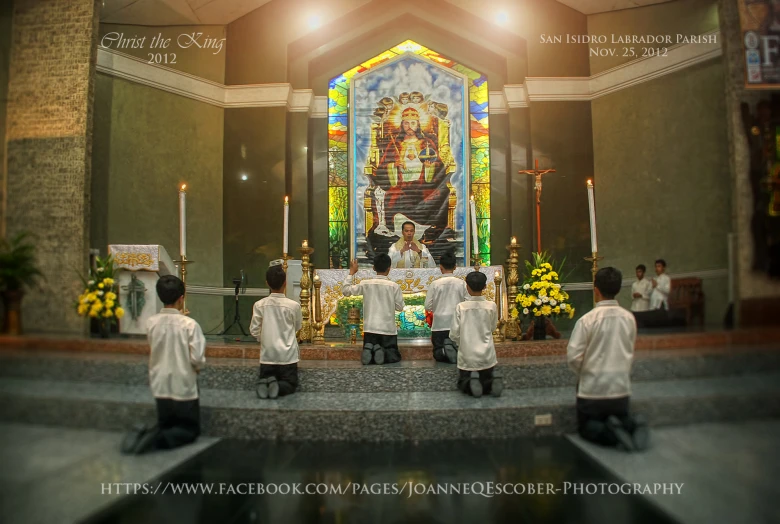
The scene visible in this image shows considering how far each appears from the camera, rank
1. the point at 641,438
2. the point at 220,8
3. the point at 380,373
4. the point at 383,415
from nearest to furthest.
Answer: the point at 641,438 → the point at 383,415 → the point at 380,373 → the point at 220,8

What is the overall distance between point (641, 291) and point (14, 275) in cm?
672

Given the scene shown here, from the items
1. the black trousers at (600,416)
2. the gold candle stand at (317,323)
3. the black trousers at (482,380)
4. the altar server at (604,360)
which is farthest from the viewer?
the gold candle stand at (317,323)

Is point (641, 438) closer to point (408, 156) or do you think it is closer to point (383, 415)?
point (383, 415)

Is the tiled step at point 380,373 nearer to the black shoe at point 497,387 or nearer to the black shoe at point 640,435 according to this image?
the black shoe at point 497,387

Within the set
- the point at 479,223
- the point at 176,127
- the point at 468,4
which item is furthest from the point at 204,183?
the point at 468,4

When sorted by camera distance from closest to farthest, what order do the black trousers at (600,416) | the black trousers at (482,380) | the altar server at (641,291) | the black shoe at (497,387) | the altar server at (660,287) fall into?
the black trousers at (600,416), the black shoe at (497,387), the black trousers at (482,380), the altar server at (660,287), the altar server at (641,291)

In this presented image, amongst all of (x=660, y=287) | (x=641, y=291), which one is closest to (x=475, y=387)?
(x=660, y=287)

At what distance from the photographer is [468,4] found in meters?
8.82

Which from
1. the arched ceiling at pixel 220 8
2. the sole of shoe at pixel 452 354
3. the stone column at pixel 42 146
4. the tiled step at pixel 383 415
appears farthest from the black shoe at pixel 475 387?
the arched ceiling at pixel 220 8

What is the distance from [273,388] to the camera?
3904 mm

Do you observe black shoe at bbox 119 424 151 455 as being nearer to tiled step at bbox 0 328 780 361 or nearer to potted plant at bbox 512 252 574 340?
tiled step at bbox 0 328 780 361

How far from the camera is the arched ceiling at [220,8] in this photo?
7121 mm

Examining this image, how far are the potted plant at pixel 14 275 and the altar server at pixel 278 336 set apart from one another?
175 centimetres

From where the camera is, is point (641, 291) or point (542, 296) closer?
point (542, 296)
